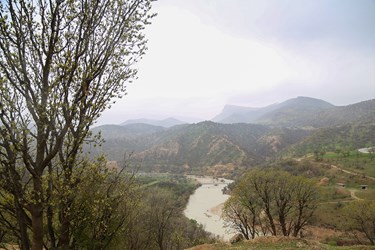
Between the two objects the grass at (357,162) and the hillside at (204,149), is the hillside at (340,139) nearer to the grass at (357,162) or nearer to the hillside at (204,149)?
the grass at (357,162)

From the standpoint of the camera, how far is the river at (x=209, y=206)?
49938 mm

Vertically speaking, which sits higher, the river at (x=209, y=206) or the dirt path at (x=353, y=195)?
the dirt path at (x=353, y=195)

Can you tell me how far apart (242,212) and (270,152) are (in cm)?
9954

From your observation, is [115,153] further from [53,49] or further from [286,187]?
[53,49]

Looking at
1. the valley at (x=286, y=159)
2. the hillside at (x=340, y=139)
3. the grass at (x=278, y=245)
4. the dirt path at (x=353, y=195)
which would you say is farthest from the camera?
the hillside at (x=340, y=139)

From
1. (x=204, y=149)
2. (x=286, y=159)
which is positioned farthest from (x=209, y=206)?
(x=204, y=149)

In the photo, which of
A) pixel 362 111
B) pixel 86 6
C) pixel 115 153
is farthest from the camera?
pixel 362 111

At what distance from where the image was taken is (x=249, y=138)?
522 ft

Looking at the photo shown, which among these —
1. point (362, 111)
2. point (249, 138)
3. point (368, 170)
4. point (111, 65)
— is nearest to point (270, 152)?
point (249, 138)

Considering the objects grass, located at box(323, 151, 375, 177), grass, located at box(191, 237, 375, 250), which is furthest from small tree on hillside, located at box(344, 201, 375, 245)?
grass, located at box(323, 151, 375, 177)

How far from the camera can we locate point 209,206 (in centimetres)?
6581

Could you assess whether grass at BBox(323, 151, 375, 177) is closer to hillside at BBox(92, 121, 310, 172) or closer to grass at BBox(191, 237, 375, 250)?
hillside at BBox(92, 121, 310, 172)

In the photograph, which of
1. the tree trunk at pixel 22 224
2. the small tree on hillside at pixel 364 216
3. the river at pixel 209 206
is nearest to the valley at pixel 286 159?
the river at pixel 209 206

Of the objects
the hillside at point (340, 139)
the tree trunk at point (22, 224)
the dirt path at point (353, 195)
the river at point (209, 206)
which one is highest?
the tree trunk at point (22, 224)
